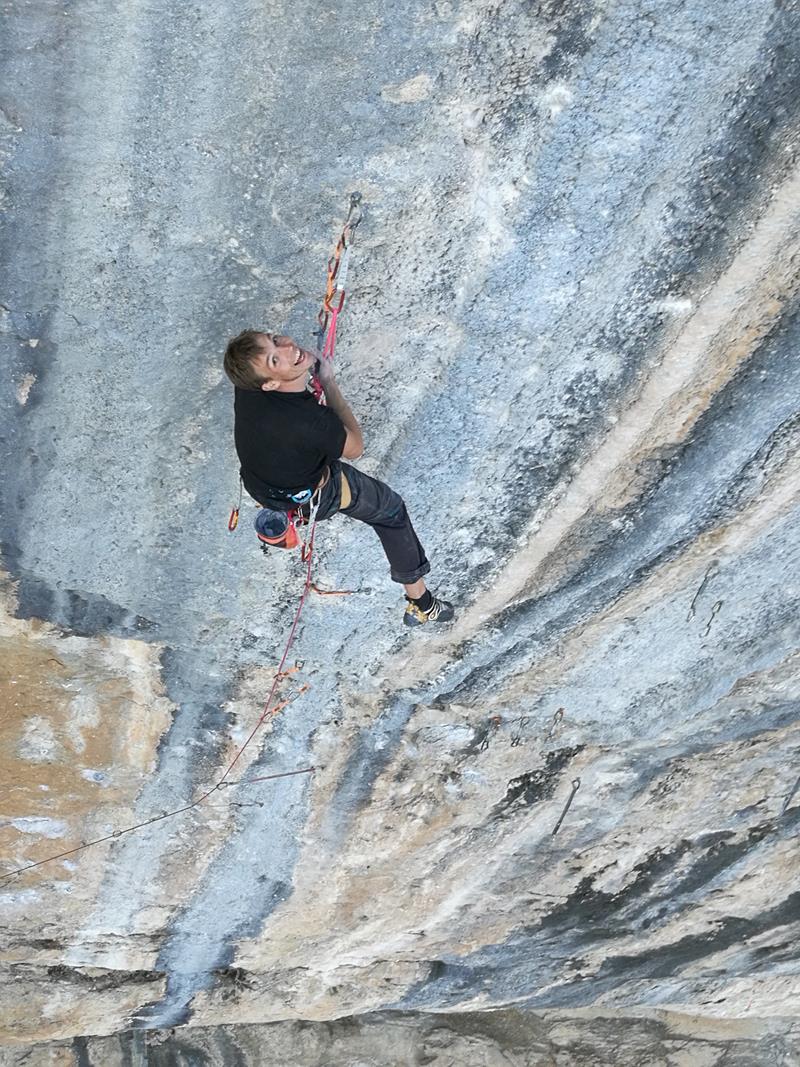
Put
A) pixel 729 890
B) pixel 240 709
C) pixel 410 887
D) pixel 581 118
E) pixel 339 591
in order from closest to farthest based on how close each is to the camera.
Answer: pixel 581 118
pixel 339 591
pixel 240 709
pixel 410 887
pixel 729 890

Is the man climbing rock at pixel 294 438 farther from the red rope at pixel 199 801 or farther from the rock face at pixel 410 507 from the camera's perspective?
the red rope at pixel 199 801

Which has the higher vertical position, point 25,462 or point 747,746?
point 25,462

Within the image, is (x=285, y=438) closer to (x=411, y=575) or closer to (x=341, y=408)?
(x=341, y=408)

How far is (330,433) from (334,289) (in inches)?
15.6

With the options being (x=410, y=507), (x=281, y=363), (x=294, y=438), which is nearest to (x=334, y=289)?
(x=281, y=363)

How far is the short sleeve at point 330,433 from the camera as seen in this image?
8.04 feet

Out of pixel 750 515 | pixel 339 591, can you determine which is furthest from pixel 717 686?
pixel 339 591

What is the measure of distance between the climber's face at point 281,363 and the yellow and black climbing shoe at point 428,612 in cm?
109

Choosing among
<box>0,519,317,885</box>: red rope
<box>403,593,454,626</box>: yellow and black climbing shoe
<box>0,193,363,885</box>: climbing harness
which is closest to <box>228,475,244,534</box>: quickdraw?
<box>0,193,363,885</box>: climbing harness

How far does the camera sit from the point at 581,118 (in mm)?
2229

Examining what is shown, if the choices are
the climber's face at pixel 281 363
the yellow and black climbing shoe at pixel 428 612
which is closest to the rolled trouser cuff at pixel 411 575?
the yellow and black climbing shoe at pixel 428 612

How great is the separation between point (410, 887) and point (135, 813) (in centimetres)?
143

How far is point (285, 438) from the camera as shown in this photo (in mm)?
2424

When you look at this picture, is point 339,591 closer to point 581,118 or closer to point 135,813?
point 135,813
